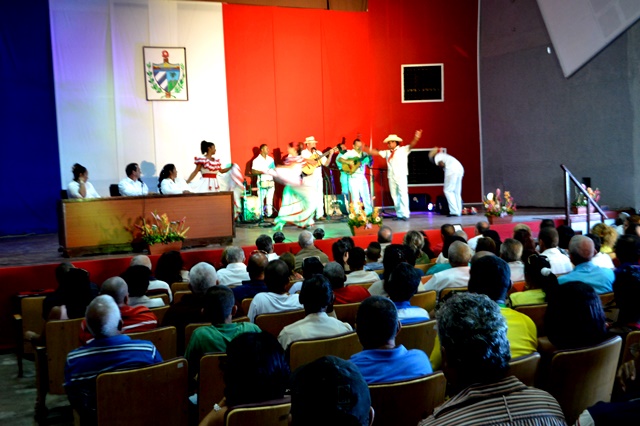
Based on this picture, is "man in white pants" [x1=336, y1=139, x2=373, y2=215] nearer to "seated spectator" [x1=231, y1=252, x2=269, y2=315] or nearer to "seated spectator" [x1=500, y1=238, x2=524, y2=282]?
"seated spectator" [x1=500, y1=238, x2=524, y2=282]

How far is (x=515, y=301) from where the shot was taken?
3.61 meters

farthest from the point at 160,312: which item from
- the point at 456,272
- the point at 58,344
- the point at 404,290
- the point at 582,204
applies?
the point at 582,204

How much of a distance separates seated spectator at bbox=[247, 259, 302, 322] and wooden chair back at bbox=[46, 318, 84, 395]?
3.34 feet

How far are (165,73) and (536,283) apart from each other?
9.09m

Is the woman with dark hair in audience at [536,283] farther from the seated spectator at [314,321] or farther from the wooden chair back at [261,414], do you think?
the wooden chair back at [261,414]

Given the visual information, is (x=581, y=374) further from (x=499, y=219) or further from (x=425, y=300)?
(x=499, y=219)

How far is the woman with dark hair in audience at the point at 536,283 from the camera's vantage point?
3.56 metres

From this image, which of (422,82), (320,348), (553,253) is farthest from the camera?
→ (422,82)

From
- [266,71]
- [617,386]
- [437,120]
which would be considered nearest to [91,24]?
[266,71]

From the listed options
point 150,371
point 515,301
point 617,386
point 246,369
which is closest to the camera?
point 246,369

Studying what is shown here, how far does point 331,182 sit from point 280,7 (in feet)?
11.5

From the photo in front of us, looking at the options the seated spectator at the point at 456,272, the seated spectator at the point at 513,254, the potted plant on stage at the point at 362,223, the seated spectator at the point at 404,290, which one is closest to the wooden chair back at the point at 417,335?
the seated spectator at the point at 404,290

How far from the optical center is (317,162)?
11.3 metres

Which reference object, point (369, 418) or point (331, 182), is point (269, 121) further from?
point (369, 418)
